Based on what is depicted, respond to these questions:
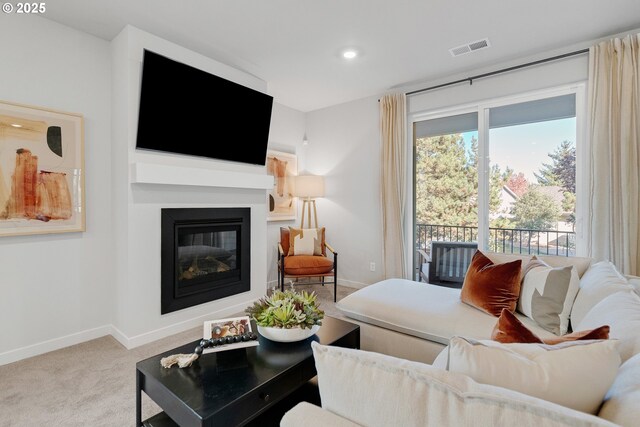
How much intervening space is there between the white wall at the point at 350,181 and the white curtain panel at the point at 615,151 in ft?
7.07

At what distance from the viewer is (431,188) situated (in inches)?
153

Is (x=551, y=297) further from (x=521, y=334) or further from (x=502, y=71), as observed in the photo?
(x=502, y=71)

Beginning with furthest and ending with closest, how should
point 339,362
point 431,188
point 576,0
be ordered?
point 431,188
point 576,0
point 339,362

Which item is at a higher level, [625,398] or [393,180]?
[393,180]

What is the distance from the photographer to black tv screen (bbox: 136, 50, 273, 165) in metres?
2.61

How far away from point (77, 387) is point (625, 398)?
8.88ft

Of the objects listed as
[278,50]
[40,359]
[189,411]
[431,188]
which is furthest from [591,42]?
[40,359]

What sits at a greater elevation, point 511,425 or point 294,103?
point 294,103

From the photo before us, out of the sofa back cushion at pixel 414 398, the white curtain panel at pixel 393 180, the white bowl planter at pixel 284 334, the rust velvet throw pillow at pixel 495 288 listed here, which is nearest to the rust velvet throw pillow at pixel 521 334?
the sofa back cushion at pixel 414 398

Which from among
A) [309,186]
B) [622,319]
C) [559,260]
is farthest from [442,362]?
[309,186]

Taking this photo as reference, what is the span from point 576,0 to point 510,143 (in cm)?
133

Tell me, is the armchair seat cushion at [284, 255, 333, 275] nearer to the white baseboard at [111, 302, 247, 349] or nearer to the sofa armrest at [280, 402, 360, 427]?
the white baseboard at [111, 302, 247, 349]

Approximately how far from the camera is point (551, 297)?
1818mm

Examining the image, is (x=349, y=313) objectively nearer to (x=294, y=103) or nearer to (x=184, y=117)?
(x=184, y=117)
